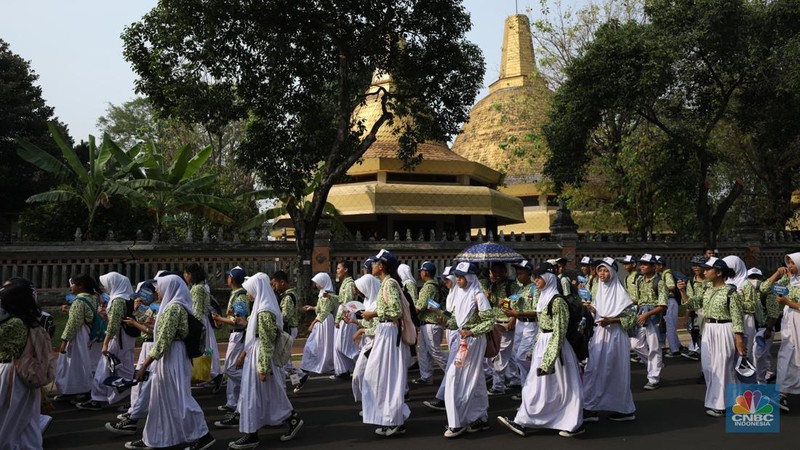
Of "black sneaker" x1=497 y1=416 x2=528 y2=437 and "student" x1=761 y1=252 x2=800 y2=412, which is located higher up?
"student" x1=761 y1=252 x2=800 y2=412

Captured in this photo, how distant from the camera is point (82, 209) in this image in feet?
60.5

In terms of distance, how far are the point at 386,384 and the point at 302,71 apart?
28.5ft

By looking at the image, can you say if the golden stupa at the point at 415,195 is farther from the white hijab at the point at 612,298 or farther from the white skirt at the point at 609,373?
the white skirt at the point at 609,373

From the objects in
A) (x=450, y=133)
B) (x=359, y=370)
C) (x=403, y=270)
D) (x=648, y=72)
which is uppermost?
(x=648, y=72)

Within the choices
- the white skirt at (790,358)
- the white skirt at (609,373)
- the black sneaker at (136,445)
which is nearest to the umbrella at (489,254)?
the white skirt at (609,373)

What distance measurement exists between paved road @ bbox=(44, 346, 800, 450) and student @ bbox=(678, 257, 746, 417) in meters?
0.30

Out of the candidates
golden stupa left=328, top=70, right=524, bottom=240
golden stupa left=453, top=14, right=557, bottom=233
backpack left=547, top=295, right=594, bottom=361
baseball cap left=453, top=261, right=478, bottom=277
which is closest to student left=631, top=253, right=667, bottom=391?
backpack left=547, top=295, right=594, bottom=361

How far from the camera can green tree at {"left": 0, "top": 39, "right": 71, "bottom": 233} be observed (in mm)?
31047

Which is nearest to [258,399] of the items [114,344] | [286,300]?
→ [286,300]

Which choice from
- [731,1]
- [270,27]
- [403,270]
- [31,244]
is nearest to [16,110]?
[31,244]

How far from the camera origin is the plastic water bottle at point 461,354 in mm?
7117

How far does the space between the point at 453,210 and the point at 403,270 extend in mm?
14538

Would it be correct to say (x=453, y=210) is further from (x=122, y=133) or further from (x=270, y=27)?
(x=122, y=133)

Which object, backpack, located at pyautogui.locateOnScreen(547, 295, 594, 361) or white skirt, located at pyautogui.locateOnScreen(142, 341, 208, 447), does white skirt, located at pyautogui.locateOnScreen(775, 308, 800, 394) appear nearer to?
backpack, located at pyautogui.locateOnScreen(547, 295, 594, 361)
